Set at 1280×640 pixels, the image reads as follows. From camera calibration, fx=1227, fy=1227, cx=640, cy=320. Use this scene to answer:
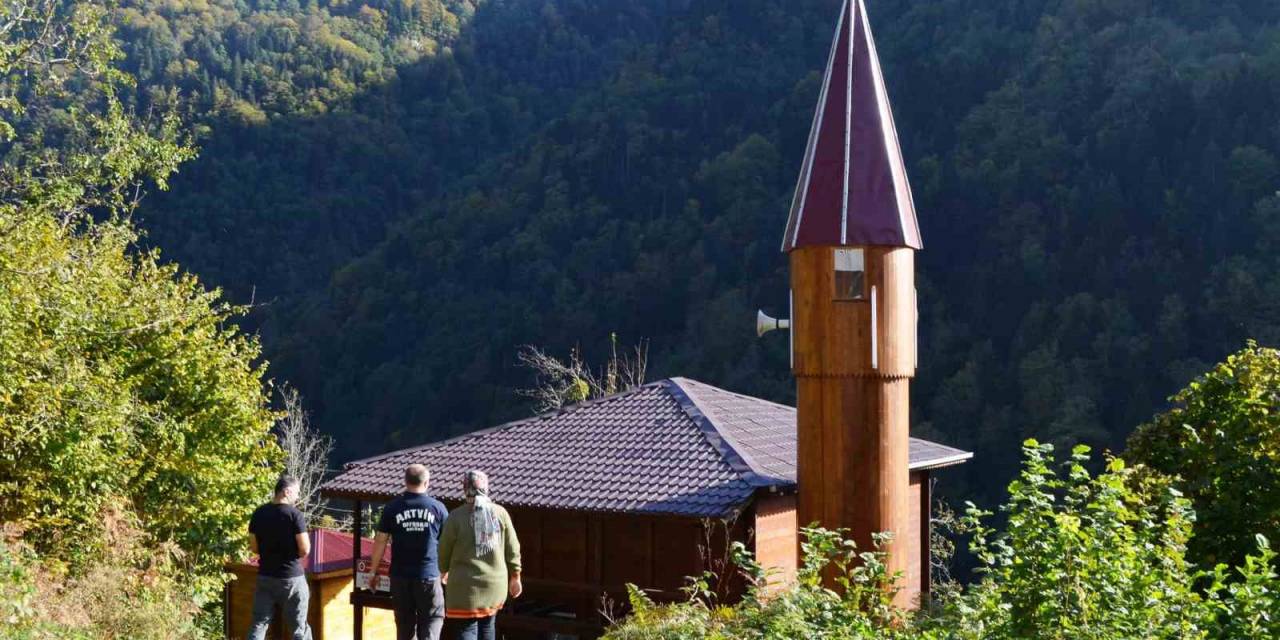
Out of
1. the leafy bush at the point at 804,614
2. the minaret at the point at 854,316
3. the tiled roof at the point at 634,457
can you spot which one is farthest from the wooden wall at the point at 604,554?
the leafy bush at the point at 804,614

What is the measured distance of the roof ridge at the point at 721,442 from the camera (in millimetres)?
15720

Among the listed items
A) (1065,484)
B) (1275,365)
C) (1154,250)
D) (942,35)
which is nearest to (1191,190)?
(1154,250)

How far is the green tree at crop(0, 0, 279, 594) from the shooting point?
14703 millimetres

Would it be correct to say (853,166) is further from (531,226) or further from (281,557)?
(531,226)

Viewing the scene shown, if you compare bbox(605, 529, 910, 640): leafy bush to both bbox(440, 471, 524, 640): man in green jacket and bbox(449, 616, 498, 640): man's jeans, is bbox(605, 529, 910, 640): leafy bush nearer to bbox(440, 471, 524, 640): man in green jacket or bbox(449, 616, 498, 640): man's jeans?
bbox(449, 616, 498, 640): man's jeans

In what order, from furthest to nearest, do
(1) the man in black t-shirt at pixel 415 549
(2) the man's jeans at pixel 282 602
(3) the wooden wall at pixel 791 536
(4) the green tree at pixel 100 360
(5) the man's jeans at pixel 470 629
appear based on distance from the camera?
(3) the wooden wall at pixel 791 536 → (4) the green tree at pixel 100 360 → (2) the man's jeans at pixel 282 602 → (5) the man's jeans at pixel 470 629 → (1) the man in black t-shirt at pixel 415 549

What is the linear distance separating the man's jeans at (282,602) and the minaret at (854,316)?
6651mm

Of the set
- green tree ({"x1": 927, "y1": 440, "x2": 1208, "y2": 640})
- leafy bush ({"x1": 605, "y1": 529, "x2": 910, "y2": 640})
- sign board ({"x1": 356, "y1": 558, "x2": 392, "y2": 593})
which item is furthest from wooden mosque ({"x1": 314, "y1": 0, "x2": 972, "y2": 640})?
green tree ({"x1": 927, "y1": 440, "x2": 1208, "y2": 640})

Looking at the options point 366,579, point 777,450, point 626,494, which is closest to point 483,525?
point 626,494

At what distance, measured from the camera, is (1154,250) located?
50.2 meters

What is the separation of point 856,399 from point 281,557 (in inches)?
285

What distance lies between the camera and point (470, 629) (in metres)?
8.69

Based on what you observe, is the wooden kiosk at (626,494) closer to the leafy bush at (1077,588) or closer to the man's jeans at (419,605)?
the leafy bush at (1077,588)

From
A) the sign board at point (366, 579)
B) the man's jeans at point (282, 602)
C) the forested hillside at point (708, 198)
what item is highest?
the forested hillside at point (708, 198)
